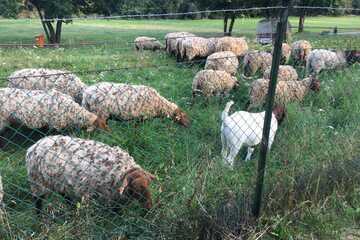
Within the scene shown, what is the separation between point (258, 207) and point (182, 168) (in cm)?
121

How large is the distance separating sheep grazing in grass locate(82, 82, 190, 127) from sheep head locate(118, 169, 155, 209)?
2.94 metres

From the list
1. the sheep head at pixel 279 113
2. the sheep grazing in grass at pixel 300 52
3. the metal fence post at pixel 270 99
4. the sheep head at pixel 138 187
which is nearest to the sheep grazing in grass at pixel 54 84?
the sheep head at pixel 279 113

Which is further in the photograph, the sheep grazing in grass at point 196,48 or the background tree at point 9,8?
the background tree at point 9,8

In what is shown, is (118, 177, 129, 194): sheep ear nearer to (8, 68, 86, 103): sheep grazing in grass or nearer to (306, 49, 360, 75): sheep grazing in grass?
(8, 68, 86, 103): sheep grazing in grass

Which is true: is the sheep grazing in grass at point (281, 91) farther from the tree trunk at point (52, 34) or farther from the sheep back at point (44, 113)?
the tree trunk at point (52, 34)

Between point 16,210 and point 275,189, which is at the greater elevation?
point 275,189

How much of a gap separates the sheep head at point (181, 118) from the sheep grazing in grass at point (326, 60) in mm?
5350

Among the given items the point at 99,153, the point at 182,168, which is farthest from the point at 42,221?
the point at 182,168

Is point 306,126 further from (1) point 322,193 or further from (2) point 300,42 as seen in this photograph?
(2) point 300,42

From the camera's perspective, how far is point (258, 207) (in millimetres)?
4438

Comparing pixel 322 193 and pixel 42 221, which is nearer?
pixel 42 221

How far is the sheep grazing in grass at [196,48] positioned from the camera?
15383 mm

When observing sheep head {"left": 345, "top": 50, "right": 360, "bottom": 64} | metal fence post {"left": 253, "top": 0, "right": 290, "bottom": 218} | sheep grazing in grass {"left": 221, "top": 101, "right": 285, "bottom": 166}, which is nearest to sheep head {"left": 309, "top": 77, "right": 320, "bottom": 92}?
sheep grazing in grass {"left": 221, "top": 101, "right": 285, "bottom": 166}

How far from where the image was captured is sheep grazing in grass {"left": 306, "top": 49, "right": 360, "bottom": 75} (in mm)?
12234
